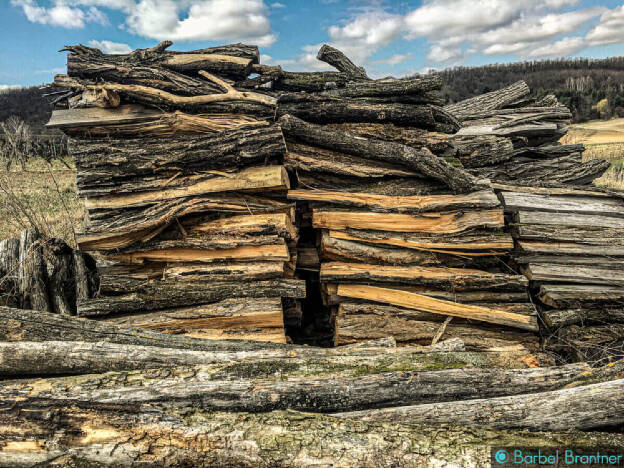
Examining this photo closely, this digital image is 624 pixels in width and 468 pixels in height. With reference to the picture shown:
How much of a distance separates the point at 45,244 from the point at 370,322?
173 inches

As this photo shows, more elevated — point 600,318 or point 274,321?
point 274,321

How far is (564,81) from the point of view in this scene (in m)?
48.7

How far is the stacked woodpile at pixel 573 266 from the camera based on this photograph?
505 cm

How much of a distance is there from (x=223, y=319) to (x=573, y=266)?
4629 mm

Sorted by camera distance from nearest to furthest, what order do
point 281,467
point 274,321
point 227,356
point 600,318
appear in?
point 281,467 < point 227,356 < point 274,321 < point 600,318

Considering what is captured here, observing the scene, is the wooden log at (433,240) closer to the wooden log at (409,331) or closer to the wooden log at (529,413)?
the wooden log at (409,331)

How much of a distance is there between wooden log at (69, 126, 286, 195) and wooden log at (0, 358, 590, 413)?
256cm

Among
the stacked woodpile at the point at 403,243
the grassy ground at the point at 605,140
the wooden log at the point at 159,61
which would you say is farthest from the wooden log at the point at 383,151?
the grassy ground at the point at 605,140

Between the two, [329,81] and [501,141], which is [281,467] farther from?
[501,141]

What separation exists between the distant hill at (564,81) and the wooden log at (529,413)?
36207 millimetres

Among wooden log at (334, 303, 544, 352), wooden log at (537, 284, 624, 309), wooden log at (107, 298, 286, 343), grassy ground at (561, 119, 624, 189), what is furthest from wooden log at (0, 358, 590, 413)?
grassy ground at (561, 119, 624, 189)

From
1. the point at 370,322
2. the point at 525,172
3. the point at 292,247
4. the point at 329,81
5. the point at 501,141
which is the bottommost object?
the point at 370,322

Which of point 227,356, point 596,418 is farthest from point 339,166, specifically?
point 596,418

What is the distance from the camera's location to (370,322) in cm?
503
